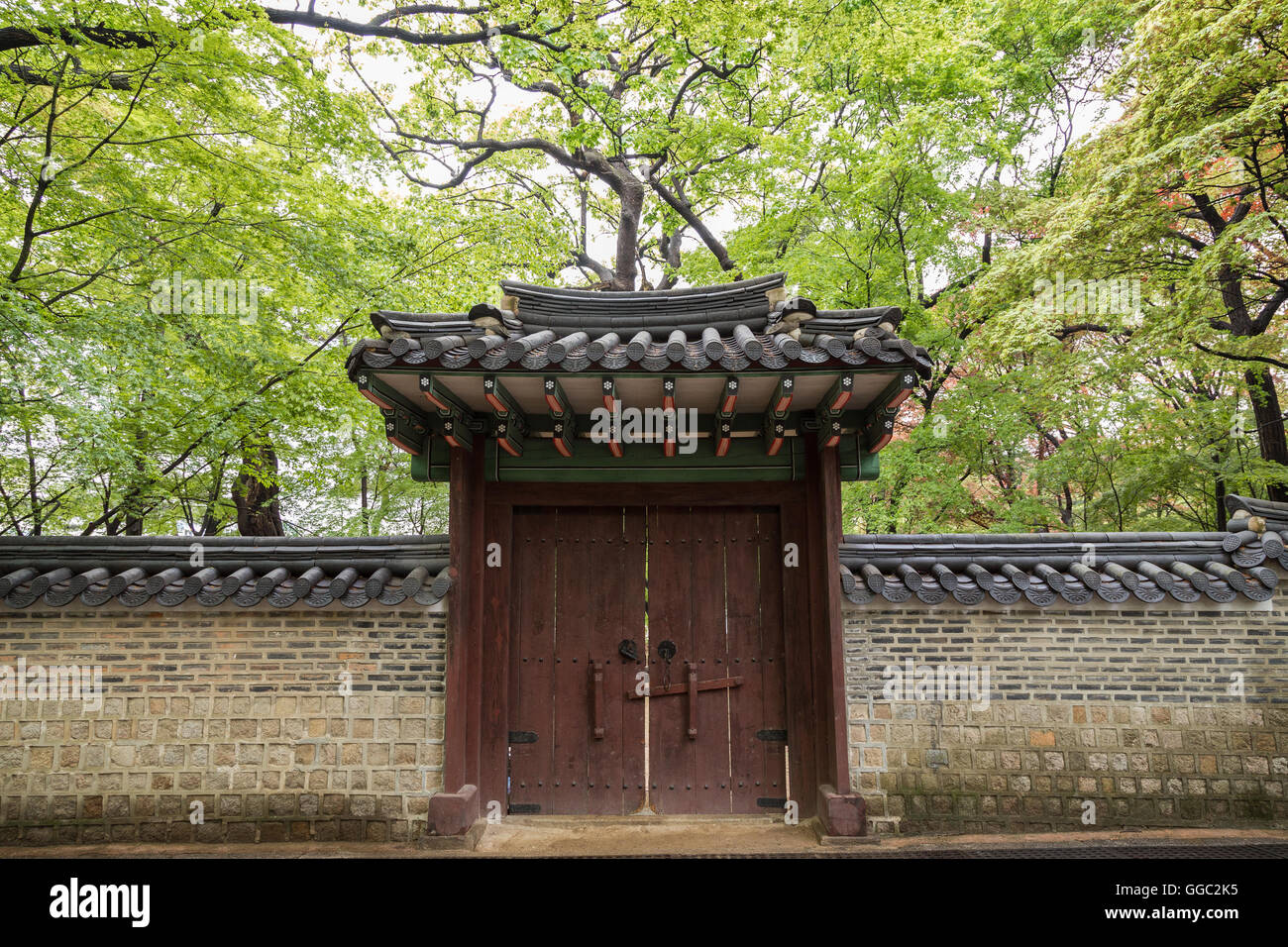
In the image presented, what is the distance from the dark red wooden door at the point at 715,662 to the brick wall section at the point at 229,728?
1812 mm

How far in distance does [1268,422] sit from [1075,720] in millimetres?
8292

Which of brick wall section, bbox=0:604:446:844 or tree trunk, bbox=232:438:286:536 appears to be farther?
tree trunk, bbox=232:438:286:536

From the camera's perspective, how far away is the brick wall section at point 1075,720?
5.23 metres

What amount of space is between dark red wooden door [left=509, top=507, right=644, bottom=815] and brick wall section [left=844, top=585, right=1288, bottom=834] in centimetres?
184

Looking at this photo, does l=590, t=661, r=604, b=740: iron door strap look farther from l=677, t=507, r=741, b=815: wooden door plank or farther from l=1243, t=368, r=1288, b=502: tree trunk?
l=1243, t=368, r=1288, b=502: tree trunk

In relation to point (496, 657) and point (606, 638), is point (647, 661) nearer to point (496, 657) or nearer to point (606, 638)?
point (606, 638)

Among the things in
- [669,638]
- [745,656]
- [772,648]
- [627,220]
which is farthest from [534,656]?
[627,220]

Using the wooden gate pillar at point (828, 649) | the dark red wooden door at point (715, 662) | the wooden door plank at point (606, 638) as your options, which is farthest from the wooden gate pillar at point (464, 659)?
the wooden gate pillar at point (828, 649)

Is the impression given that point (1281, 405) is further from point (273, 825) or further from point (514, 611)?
point (273, 825)

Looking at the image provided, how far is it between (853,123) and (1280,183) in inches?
303

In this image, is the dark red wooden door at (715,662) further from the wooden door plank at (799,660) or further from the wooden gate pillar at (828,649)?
the wooden gate pillar at (828,649)

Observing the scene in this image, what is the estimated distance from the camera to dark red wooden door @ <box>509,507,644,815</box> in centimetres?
552

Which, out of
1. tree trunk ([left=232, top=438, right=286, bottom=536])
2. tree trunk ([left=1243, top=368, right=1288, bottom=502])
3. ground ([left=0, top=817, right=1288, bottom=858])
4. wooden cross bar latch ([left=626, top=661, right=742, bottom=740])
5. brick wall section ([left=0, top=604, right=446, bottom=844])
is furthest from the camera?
tree trunk ([left=232, top=438, right=286, bottom=536])

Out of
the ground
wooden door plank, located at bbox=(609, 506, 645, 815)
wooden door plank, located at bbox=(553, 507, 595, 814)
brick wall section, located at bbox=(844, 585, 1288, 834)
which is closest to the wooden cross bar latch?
wooden door plank, located at bbox=(609, 506, 645, 815)
